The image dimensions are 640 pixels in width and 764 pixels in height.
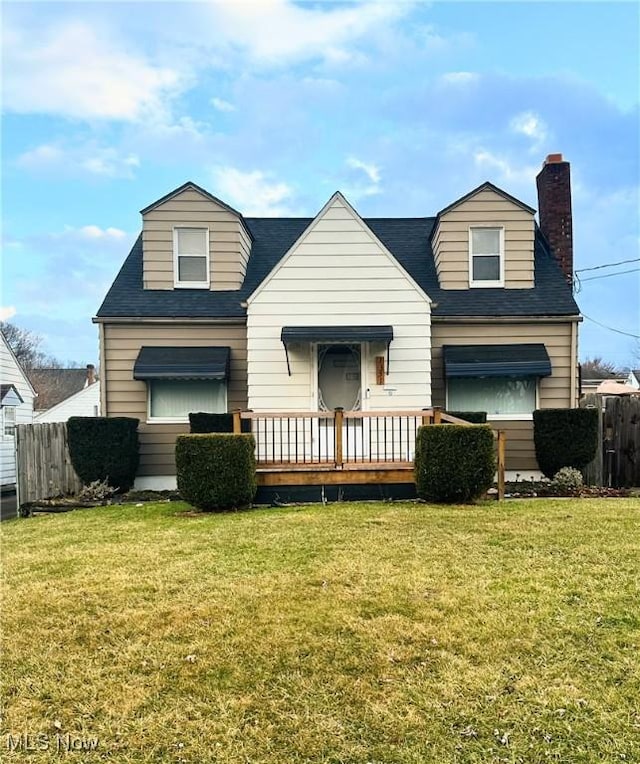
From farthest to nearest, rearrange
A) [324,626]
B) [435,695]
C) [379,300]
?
[379,300], [324,626], [435,695]

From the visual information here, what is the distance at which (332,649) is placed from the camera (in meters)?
3.29

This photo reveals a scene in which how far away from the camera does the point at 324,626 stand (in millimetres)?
3564

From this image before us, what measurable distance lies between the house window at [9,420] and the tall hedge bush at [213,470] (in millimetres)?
12738

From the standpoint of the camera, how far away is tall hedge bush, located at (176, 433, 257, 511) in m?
7.59

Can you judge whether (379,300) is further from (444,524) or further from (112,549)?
(112,549)

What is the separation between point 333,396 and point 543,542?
5.57 meters

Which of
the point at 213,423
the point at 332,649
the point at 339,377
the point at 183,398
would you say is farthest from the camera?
the point at 183,398

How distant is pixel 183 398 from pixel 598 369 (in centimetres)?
5267

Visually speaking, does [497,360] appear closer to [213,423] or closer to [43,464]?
[213,423]

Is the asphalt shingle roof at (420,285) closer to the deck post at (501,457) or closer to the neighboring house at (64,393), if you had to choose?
the deck post at (501,457)

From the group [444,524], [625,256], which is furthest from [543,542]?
[625,256]

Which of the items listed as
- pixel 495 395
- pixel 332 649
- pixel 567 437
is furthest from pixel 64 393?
pixel 332 649

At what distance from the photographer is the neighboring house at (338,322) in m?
10.1

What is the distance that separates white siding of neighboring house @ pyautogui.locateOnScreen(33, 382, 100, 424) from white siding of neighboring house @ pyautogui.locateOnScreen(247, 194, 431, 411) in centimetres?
2123
